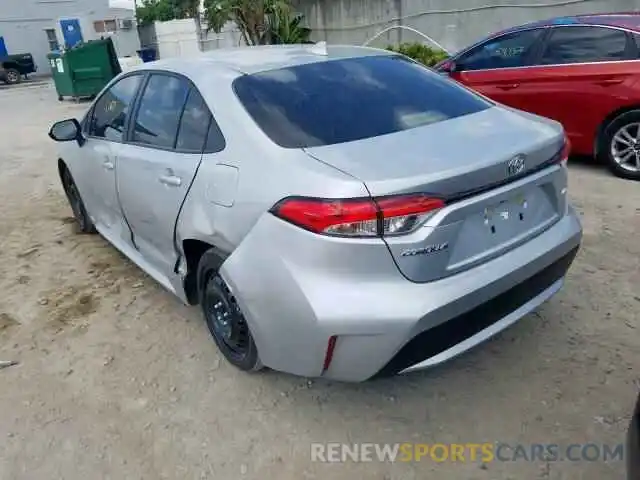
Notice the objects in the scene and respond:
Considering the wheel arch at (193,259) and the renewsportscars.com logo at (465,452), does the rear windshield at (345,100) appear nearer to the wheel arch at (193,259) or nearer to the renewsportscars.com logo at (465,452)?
the wheel arch at (193,259)

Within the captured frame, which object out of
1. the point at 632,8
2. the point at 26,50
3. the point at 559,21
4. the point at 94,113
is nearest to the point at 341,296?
the point at 94,113

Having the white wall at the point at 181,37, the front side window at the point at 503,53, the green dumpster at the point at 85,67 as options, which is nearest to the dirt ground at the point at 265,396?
the front side window at the point at 503,53

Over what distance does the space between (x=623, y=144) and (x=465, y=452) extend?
4164 mm

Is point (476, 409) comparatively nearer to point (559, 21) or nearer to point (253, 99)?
point (253, 99)

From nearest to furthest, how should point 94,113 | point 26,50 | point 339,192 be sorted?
point 339,192 < point 94,113 < point 26,50

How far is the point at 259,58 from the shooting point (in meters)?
3.10

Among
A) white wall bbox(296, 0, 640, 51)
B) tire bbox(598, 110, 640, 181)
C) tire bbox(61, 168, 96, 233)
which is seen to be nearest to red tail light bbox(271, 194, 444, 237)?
tire bbox(61, 168, 96, 233)

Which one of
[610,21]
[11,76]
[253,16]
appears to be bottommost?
[11,76]

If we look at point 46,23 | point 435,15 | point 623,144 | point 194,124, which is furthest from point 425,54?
point 46,23

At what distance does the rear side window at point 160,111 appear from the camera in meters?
3.02

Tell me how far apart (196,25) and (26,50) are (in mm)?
13191

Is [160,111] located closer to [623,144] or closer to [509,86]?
[509,86]

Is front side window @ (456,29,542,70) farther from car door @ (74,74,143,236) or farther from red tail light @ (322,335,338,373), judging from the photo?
red tail light @ (322,335,338,373)

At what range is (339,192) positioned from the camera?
2039 millimetres
